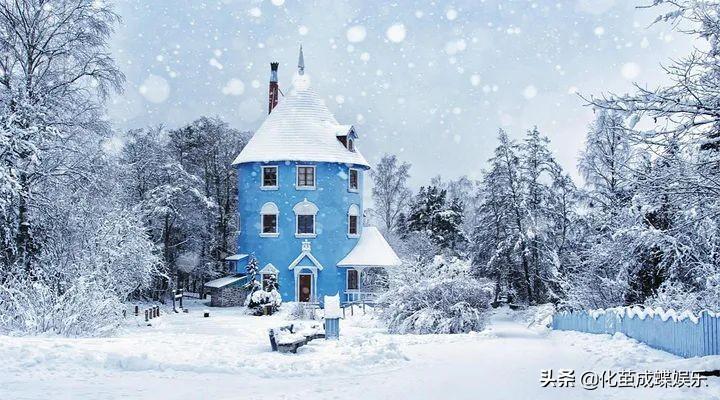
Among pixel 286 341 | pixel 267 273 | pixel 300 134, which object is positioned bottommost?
pixel 286 341

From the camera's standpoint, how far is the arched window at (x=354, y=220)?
39375 millimetres

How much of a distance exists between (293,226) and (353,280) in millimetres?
4591

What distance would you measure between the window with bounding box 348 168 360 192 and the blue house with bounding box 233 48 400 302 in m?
0.23

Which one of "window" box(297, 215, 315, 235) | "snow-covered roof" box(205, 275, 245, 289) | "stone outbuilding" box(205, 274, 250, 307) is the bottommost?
"stone outbuilding" box(205, 274, 250, 307)

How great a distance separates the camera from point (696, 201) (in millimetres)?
9523

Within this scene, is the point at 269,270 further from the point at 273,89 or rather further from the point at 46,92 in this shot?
the point at 46,92

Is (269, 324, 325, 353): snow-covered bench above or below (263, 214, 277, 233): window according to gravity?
below

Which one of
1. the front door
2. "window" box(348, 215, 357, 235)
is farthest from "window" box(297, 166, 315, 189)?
the front door

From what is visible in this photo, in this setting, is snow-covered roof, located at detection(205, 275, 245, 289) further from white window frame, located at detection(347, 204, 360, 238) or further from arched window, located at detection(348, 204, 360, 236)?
arched window, located at detection(348, 204, 360, 236)

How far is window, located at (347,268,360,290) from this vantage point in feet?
126

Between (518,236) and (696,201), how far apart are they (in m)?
28.3

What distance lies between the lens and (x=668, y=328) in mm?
12211

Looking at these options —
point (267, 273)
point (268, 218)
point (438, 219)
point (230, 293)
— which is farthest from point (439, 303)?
point (438, 219)

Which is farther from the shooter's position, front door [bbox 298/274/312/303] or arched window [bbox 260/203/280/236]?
arched window [bbox 260/203/280/236]
